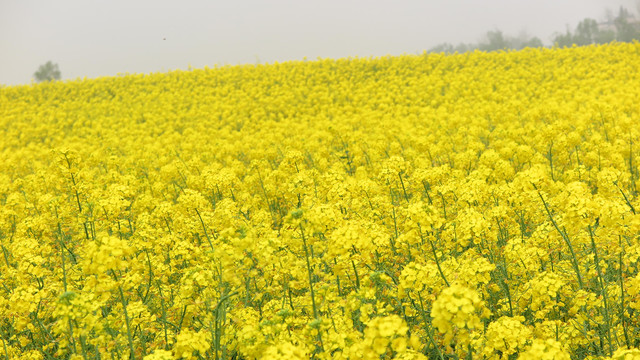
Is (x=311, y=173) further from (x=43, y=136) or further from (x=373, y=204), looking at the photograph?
(x=43, y=136)

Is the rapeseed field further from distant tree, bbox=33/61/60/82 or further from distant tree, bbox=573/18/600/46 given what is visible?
distant tree, bbox=573/18/600/46

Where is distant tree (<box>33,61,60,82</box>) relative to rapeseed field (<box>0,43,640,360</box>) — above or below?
above

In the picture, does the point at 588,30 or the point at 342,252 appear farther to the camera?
the point at 588,30

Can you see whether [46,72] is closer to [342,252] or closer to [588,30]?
[342,252]

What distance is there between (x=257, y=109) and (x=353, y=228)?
19755mm

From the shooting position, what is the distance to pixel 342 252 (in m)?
Result: 3.82

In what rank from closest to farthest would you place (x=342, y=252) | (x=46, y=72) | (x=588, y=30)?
(x=342, y=252) < (x=46, y=72) < (x=588, y=30)

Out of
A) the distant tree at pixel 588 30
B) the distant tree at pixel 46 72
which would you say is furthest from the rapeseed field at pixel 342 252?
the distant tree at pixel 588 30

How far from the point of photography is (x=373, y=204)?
6660mm

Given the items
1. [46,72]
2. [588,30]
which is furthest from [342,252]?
[588,30]

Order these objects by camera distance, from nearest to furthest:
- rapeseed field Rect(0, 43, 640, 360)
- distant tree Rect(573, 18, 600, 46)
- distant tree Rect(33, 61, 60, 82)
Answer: rapeseed field Rect(0, 43, 640, 360), distant tree Rect(33, 61, 60, 82), distant tree Rect(573, 18, 600, 46)

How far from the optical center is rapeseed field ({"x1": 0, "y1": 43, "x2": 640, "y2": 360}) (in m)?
3.77

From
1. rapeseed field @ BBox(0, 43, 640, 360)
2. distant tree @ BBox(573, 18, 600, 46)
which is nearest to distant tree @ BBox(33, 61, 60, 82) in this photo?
rapeseed field @ BBox(0, 43, 640, 360)

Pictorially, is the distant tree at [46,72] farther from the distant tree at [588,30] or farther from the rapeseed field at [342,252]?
the distant tree at [588,30]
